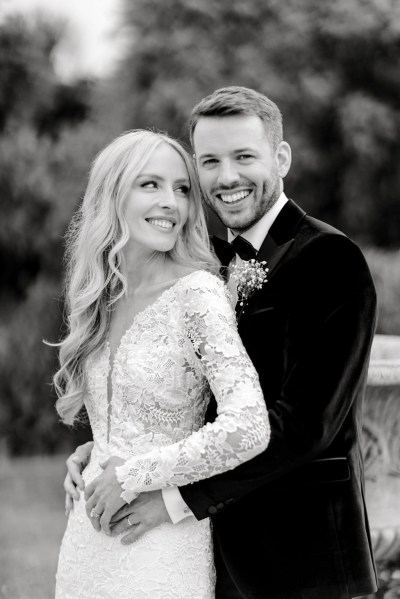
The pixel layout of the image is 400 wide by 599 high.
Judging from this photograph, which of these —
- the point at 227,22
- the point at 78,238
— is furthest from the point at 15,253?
the point at 78,238

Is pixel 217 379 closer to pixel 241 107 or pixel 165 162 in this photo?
pixel 165 162

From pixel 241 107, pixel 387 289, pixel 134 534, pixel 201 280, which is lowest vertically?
pixel 134 534

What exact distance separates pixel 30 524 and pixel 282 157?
650 centimetres

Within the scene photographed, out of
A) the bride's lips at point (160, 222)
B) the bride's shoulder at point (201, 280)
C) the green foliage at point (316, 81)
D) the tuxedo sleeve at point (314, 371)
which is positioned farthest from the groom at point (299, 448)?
the green foliage at point (316, 81)

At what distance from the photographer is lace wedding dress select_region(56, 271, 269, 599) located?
68.8 inches

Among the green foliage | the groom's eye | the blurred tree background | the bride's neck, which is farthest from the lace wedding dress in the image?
the green foliage

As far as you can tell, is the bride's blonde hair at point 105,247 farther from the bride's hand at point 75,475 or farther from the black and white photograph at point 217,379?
the bride's hand at point 75,475

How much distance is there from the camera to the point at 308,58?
24.1 feet

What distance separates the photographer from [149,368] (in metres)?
1.92

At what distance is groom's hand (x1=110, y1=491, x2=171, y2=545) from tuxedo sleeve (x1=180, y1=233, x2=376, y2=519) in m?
0.08

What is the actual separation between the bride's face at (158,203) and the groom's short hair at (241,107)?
0.18 meters

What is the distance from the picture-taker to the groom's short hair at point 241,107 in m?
2.12

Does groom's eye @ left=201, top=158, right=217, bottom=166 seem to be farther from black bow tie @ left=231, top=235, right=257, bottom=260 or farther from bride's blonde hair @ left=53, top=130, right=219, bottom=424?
black bow tie @ left=231, top=235, right=257, bottom=260

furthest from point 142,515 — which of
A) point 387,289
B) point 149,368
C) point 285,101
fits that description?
point 285,101
